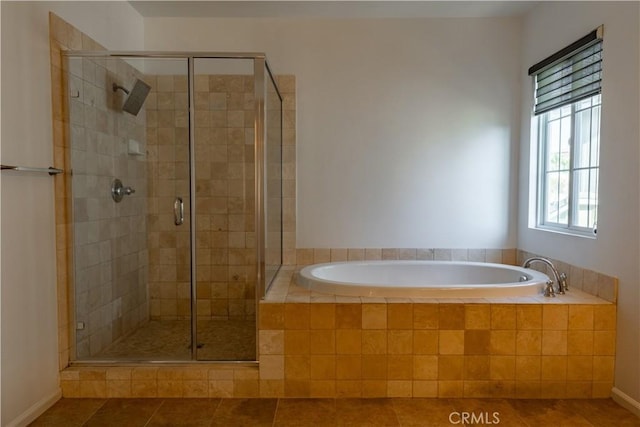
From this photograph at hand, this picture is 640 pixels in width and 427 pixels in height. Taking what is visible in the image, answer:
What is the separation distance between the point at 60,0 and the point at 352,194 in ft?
7.05

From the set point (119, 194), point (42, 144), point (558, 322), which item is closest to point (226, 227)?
point (119, 194)

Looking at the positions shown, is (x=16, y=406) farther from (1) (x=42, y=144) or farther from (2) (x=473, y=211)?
(2) (x=473, y=211)

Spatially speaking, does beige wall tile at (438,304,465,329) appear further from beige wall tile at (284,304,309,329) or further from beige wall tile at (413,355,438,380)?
beige wall tile at (284,304,309,329)

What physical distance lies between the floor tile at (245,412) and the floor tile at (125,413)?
1.10 feet

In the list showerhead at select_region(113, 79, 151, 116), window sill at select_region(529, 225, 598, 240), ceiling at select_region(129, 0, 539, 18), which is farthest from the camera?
ceiling at select_region(129, 0, 539, 18)

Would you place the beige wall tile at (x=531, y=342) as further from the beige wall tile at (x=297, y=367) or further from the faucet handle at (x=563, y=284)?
the beige wall tile at (x=297, y=367)

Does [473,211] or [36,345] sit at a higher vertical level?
[473,211]

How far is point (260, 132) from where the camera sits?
2.41m

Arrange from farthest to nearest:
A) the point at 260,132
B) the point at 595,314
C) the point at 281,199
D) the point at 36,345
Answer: the point at 281,199
the point at 260,132
the point at 595,314
the point at 36,345

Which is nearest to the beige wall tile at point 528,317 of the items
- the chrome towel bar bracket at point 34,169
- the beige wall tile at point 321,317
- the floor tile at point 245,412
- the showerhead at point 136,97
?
the beige wall tile at point 321,317

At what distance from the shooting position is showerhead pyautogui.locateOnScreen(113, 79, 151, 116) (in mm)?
2816

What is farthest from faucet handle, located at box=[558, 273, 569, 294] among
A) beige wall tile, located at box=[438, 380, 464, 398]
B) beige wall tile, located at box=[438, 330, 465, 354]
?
beige wall tile, located at box=[438, 380, 464, 398]

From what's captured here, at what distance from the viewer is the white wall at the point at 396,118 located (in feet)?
10.8

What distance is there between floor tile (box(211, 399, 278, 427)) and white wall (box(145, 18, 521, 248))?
1376 millimetres
